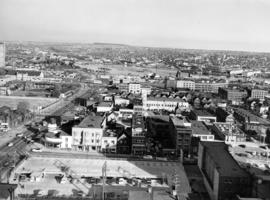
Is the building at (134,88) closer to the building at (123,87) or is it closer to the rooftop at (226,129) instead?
the building at (123,87)

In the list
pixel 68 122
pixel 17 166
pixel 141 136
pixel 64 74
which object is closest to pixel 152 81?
pixel 64 74

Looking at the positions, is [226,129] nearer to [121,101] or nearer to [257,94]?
[121,101]

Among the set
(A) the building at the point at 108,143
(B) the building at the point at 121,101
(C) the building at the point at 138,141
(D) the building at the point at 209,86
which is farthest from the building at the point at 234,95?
(A) the building at the point at 108,143

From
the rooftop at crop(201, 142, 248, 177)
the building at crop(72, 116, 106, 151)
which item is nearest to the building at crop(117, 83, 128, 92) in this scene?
the building at crop(72, 116, 106, 151)

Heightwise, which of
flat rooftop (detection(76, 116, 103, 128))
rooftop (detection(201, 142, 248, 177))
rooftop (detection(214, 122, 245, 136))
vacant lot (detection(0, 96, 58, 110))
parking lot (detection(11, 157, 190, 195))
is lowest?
parking lot (detection(11, 157, 190, 195))

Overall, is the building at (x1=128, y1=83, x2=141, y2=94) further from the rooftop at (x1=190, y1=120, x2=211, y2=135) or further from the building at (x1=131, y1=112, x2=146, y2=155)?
the building at (x1=131, y1=112, x2=146, y2=155)

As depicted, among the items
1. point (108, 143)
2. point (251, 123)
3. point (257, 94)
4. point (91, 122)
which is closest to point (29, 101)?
point (91, 122)
